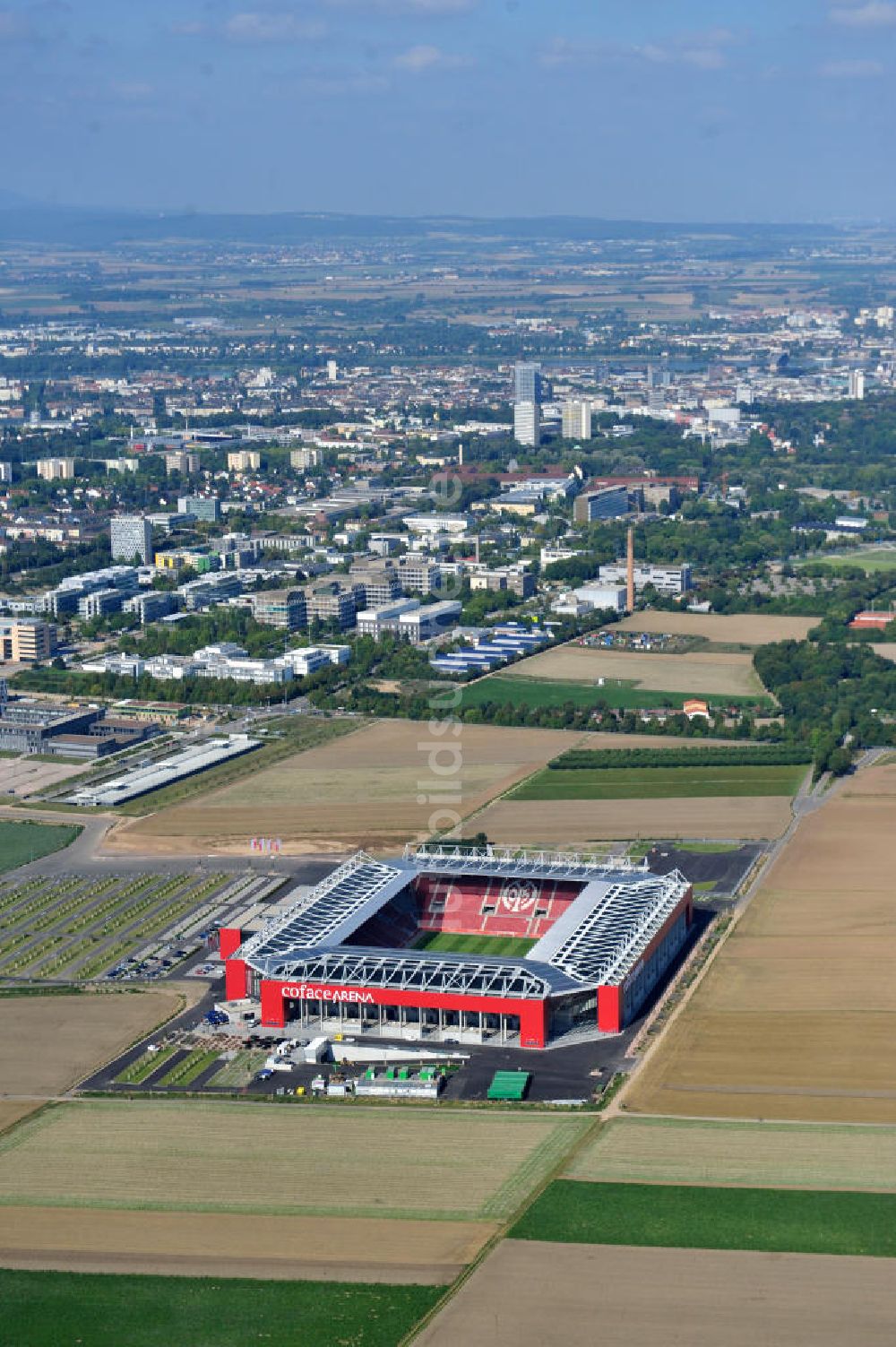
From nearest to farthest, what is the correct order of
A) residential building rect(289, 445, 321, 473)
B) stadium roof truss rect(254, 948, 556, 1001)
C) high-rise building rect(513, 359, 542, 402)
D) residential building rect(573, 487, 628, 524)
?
1. stadium roof truss rect(254, 948, 556, 1001)
2. residential building rect(573, 487, 628, 524)
3. residential building rect(289, 445, 321, 473)
4. high-rise building rect(513, 359, 542, 402)

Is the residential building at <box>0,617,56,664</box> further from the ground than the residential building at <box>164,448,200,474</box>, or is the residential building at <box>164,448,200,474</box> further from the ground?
the residential building at <box>164,448,200,474</box>

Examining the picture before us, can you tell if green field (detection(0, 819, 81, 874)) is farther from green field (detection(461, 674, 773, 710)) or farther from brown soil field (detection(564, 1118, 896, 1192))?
brown soil field (detection(564, 1118, 896, 1192))

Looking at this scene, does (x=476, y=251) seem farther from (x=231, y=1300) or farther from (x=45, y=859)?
(x=231, y=1300)

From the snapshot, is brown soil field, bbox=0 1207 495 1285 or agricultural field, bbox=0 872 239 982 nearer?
brown soil field, bbox=0 1207 495 1285

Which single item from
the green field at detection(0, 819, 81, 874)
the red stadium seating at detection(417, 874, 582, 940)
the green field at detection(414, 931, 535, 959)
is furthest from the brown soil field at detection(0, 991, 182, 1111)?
the green field at detection(0, 819, 81, 874)

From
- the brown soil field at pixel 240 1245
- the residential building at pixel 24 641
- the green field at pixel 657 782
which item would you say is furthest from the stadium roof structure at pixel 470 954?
the residential building at pixel 24 641

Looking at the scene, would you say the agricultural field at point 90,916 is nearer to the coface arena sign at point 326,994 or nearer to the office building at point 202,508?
the coface arena sign at point 326,994

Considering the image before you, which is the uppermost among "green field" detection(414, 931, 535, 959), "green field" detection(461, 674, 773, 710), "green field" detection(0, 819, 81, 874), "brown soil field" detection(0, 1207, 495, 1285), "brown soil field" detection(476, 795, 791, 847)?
"green field" detection(461, 674, 773, 710)
